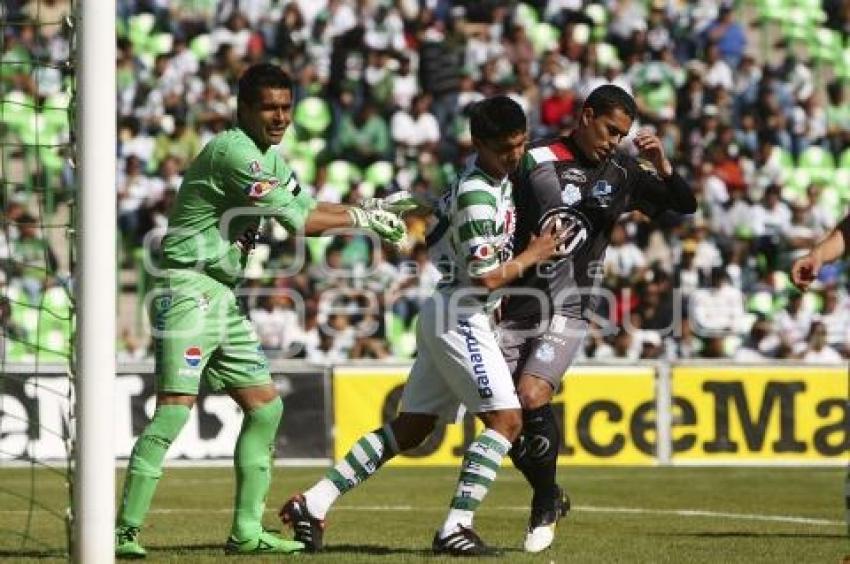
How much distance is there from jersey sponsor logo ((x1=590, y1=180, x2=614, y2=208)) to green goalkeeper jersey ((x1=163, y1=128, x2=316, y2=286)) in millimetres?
1658

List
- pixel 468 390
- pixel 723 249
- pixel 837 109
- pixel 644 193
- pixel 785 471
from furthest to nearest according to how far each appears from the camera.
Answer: pixel 837 109 → pixel 723 249 → pixel 785 471 → pixel 644 193 → pixel 468 390

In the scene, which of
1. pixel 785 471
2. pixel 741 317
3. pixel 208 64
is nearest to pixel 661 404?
pixel 785 471

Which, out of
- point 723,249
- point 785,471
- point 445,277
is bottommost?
point 785,471

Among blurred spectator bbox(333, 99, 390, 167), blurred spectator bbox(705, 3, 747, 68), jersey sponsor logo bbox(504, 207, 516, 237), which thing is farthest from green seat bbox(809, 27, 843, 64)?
jersey sponsor logo bbox(504, 207, 516, 237)

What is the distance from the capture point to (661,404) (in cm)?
2089

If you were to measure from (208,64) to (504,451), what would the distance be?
56.7 ft

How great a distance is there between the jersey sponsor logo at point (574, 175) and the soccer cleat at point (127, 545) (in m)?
3.04

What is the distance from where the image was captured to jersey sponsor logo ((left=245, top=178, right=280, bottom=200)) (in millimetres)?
9906

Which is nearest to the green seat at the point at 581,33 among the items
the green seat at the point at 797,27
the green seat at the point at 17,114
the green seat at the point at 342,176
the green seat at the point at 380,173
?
the green seat at the point at 797,27

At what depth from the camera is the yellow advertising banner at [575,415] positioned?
20.4m

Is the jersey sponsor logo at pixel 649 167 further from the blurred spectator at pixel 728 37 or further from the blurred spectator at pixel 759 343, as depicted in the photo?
the blurred spectator at pixel 728 37

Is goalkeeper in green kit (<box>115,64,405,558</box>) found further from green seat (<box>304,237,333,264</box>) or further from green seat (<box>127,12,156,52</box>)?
green seat (<box>127,12,156,52</box>)

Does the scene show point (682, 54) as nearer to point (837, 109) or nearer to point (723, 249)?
point (837, 109)

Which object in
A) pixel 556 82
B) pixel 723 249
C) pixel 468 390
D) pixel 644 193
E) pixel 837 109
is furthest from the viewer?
pixel 837 109
